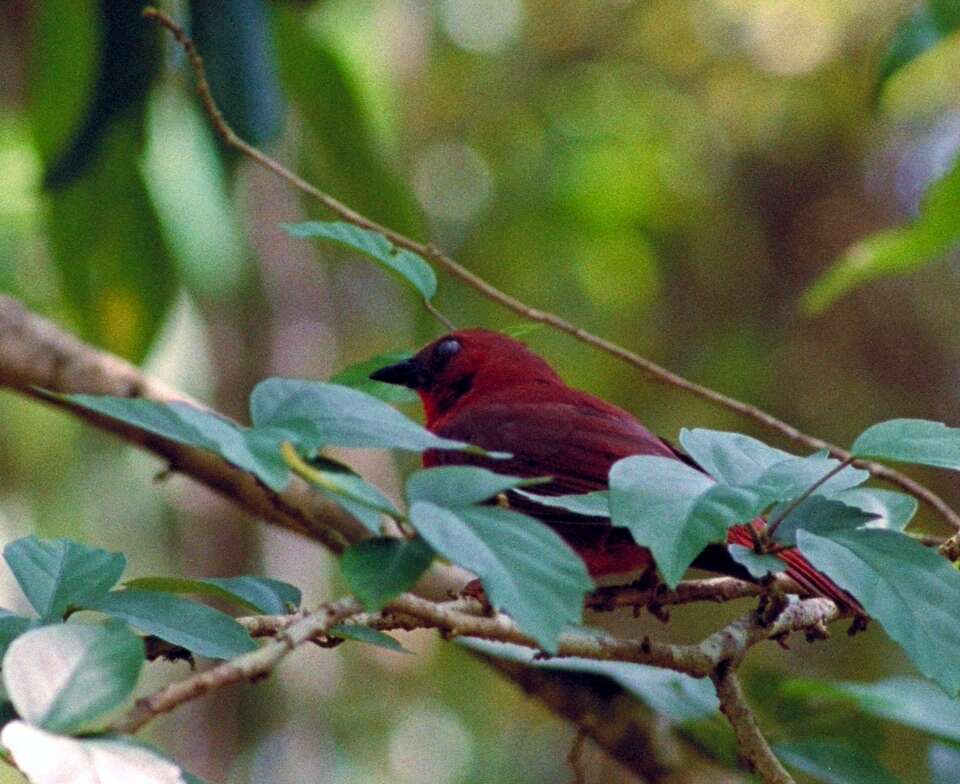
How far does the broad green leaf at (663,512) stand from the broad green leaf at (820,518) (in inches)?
6.4

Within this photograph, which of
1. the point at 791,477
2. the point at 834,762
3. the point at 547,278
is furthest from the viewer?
Answer: the point at 547,278

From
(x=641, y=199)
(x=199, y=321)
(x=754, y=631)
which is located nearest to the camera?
(x=754, y=631)

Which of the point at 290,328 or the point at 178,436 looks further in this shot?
the point at 290,328

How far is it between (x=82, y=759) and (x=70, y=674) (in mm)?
73

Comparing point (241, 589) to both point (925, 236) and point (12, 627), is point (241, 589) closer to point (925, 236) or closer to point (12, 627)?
point (12, 627)

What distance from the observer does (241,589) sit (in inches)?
57.2

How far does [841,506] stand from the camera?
135 cm

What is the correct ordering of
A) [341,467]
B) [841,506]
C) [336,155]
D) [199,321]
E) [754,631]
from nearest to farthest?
1. [341,467]
2. [841,506]
3. [754,631]
4. [336,155]
5. [199,321]

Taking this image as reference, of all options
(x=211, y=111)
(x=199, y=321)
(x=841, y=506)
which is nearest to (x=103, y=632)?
(x=841, y=506)

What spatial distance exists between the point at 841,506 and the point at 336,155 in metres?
2.18

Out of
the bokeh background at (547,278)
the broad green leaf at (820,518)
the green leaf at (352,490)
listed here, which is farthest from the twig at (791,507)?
the bokeh background at (547,278)

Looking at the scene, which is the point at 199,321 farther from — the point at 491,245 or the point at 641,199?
the point at 641,199

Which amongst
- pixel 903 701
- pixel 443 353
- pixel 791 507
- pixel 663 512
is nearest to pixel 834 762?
pixel 903 701

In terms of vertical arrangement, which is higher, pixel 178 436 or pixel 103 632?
pixel 178 436
